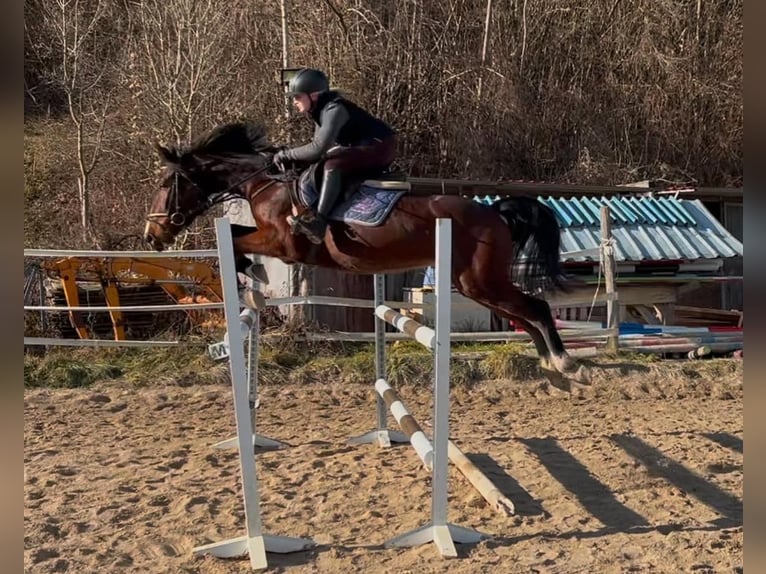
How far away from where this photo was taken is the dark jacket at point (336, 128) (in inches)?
135

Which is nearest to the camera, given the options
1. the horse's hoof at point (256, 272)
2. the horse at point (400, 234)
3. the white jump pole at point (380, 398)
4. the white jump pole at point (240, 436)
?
the white jump pole at point (240, 436)

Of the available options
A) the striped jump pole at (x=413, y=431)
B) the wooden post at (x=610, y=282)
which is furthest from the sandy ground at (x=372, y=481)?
the wooden post at (x=610, y=282)

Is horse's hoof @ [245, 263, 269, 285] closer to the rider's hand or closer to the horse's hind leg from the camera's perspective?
the rider's hand

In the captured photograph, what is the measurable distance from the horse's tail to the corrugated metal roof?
13.3 feet

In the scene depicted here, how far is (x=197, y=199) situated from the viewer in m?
3.83

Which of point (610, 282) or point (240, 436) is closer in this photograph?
point (240, 436)

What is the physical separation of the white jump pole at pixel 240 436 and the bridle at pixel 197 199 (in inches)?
36.6

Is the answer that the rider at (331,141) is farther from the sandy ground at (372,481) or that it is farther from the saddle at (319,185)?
the sandy ground at (372,481)

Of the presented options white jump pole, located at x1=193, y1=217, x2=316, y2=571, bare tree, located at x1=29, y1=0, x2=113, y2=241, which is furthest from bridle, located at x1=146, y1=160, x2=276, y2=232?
bare tree, located at x1=29, y1=0, x2=113, y2=241

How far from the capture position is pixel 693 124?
13.8 meters

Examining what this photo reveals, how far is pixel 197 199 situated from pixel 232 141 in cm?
42

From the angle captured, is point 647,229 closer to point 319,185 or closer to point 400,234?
point 400,234

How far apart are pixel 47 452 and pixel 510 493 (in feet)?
9.74

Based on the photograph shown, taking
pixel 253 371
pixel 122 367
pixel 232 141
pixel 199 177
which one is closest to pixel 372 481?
pixel 253 371
